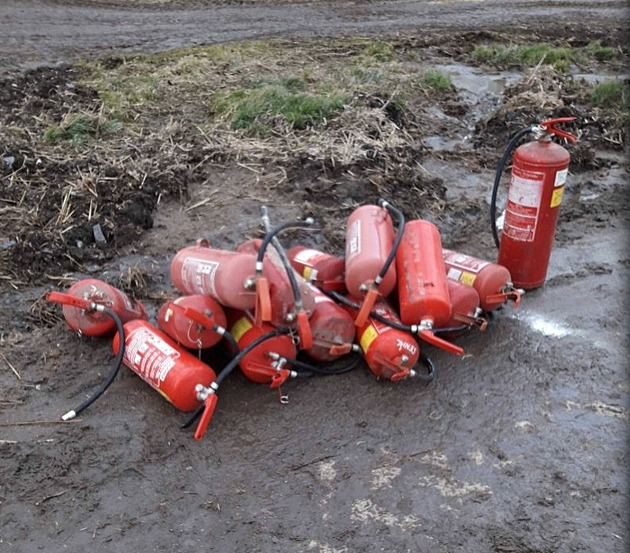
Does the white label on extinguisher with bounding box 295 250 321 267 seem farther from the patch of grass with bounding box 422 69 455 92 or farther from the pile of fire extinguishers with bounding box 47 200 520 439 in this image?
the patch of grass with bounding box 422 69 455 92

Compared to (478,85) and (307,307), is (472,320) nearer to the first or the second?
(307,307)

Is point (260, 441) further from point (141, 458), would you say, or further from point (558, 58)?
point (558, 58)

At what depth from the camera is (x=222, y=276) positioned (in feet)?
12.1

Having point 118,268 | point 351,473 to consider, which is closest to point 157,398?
point 351,473

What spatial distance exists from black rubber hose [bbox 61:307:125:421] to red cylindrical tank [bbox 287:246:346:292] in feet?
3.53

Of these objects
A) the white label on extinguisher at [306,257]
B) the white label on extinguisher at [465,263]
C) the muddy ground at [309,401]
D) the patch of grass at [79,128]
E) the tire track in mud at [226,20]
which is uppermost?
the tire track in mud at [226,20]

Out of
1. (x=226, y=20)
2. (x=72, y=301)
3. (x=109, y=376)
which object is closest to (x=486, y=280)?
(x=109, y=376)

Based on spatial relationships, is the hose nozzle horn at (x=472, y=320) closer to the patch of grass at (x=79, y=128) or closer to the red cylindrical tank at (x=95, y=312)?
the red cylindrical tank at (x=95, y=312)

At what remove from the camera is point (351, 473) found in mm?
3363

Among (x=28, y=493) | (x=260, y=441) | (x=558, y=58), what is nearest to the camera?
(x=28, y=493)

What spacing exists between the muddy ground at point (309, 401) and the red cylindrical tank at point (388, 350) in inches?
4.5

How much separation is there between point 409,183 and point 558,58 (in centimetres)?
458

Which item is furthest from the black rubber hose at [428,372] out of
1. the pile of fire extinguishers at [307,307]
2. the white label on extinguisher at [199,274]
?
the white label on extinguisher at [199,274]

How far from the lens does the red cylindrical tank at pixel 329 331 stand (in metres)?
3.83
